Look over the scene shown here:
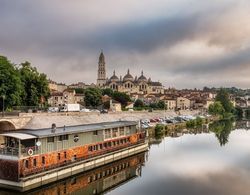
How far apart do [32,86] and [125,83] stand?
4975 inches

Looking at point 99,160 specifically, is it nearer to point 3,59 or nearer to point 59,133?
point 59,133

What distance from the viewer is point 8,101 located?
41406 millimetres

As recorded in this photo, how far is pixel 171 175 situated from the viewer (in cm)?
2972

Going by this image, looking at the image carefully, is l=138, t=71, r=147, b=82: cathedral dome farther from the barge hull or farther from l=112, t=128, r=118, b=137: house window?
the barge hull

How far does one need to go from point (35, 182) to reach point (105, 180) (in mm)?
6104

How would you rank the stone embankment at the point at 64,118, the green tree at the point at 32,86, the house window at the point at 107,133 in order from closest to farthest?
the house window at the point at 107,133 → the stone embankment at the point at 64,118 → the green tree at the point at 32,86

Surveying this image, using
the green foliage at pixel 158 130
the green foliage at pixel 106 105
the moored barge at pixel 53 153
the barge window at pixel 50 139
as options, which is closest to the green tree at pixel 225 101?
the green foliage at pixel 106 105

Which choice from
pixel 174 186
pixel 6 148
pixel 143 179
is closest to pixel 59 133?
pixel 6 148

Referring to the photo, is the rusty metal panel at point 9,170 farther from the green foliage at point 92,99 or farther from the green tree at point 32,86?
the green foliage at point 92,99

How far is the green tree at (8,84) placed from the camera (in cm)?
4041

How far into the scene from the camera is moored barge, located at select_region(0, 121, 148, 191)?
23.3m

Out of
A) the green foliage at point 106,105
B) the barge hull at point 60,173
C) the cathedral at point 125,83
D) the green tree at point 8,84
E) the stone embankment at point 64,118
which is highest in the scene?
the cathedral at point 125,83

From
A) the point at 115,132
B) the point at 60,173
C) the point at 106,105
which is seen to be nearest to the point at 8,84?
the point at 115,132

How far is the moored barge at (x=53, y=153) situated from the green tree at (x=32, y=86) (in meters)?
17.6
